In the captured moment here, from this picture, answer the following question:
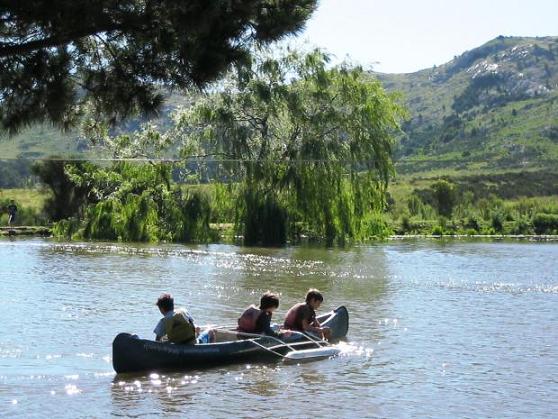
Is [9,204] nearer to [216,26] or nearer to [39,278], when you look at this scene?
[39,278]

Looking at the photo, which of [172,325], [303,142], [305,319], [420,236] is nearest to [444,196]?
[420,236]

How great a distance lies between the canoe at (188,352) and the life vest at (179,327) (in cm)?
19

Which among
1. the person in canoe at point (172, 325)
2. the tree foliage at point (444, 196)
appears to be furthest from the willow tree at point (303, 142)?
the tree foliage at point (444, 196)

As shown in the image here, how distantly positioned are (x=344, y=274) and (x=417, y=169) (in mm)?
124215

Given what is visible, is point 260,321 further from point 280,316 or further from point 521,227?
point 521,227

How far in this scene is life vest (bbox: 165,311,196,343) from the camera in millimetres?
15219

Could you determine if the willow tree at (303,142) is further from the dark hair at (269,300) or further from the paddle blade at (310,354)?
the dark hair at (269,300)

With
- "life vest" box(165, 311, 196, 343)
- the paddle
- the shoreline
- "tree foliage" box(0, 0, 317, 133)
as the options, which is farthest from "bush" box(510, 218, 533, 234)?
"tree foliage" box(0, 0, 317, 133)

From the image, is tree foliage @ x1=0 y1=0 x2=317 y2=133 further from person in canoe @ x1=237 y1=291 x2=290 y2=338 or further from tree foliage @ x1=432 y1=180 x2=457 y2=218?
tree foliage @ x1=432 y1=180 x2=457 y2=218

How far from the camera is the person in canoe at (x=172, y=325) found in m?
15.1

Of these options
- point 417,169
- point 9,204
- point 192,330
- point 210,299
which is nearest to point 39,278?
point 210,299

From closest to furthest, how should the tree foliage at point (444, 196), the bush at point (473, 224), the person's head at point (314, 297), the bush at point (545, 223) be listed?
the person's head at point (314, 297) < the bush at point (473, 224) < the bush at point (545, 223) < the tree foliage at point (444, 196)

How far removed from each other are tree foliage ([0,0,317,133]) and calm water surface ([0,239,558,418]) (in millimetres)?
4395

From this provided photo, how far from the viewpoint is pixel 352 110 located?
40750mm
